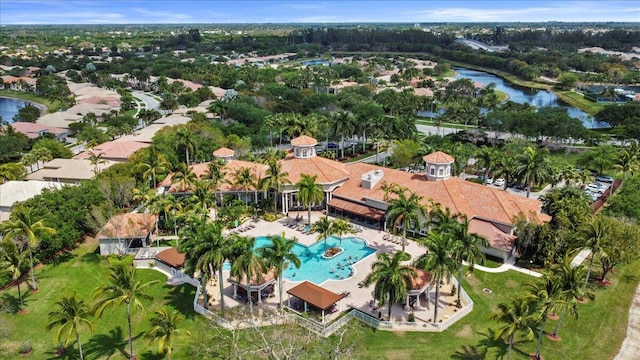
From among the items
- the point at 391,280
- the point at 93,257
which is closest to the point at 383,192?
the point at 391,280

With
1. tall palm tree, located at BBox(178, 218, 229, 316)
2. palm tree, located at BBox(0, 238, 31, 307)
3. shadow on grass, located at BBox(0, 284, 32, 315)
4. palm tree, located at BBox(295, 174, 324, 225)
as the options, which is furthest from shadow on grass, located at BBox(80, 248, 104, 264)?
palm tree, located at BBox(295, 174, 324, 225)

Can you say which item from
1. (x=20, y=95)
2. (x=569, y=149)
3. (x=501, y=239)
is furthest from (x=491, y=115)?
(x=20, y=95)

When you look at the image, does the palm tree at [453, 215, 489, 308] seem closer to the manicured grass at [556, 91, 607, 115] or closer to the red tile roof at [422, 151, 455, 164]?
the red tile roof at [422, 151, 455, 164]

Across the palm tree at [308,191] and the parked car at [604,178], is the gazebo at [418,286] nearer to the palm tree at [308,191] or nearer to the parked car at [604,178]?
the palm tree at [308,191]

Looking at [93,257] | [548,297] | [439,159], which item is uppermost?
[439,159]

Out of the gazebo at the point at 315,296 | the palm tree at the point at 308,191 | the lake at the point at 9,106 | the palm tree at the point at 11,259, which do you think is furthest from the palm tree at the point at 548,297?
the lake at the point at 9,106

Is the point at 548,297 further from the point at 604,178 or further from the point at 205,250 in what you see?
the point at 604,178

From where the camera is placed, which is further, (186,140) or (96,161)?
(186,140)
